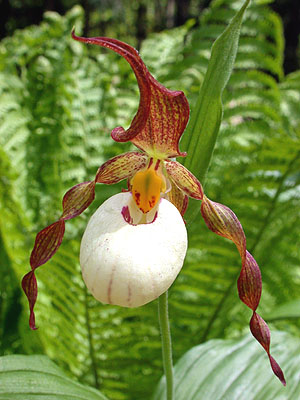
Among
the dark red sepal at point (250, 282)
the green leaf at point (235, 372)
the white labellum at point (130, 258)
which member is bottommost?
the green leaf at point (235, 372)

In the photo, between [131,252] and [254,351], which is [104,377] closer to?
[254,351]

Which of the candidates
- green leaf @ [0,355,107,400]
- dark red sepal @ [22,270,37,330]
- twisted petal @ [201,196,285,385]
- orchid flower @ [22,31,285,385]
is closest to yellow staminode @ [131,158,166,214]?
orchid flower @ [22,31,285,385]

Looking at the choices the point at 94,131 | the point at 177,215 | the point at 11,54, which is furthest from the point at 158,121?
the point at 11,54

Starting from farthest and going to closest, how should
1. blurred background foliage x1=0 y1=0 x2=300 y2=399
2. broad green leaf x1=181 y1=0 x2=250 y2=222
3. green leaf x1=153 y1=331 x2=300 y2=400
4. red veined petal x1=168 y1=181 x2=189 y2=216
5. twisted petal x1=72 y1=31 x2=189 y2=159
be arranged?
1. blurred background foliage x1=0 y1=0 x2=300 y2=399
2. green leaf x1=153 y1=331 x2=300 y2=400
3. red veined petal x1=168 y1=181 x2=189 y2=216
4. broad green leaf x1=181 y1=0 x2=250 y2=222
5. twisted petal x1=72 y1=31 x2=189 y2=159

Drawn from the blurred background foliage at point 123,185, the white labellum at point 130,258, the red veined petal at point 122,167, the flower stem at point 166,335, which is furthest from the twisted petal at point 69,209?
the blurred background foliage at point 123,185

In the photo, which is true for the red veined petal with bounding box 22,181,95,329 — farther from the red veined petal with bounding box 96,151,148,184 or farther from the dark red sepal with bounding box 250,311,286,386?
the dark red sepal with bounding box 250,311,286,386

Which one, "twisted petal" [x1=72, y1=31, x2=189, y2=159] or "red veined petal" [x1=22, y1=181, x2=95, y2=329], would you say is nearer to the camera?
"twisted petal" [x1=72, y1=31, x2=189, y2=159]

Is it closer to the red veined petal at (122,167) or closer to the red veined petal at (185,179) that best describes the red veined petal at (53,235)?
the red veined petal at (122,167)
